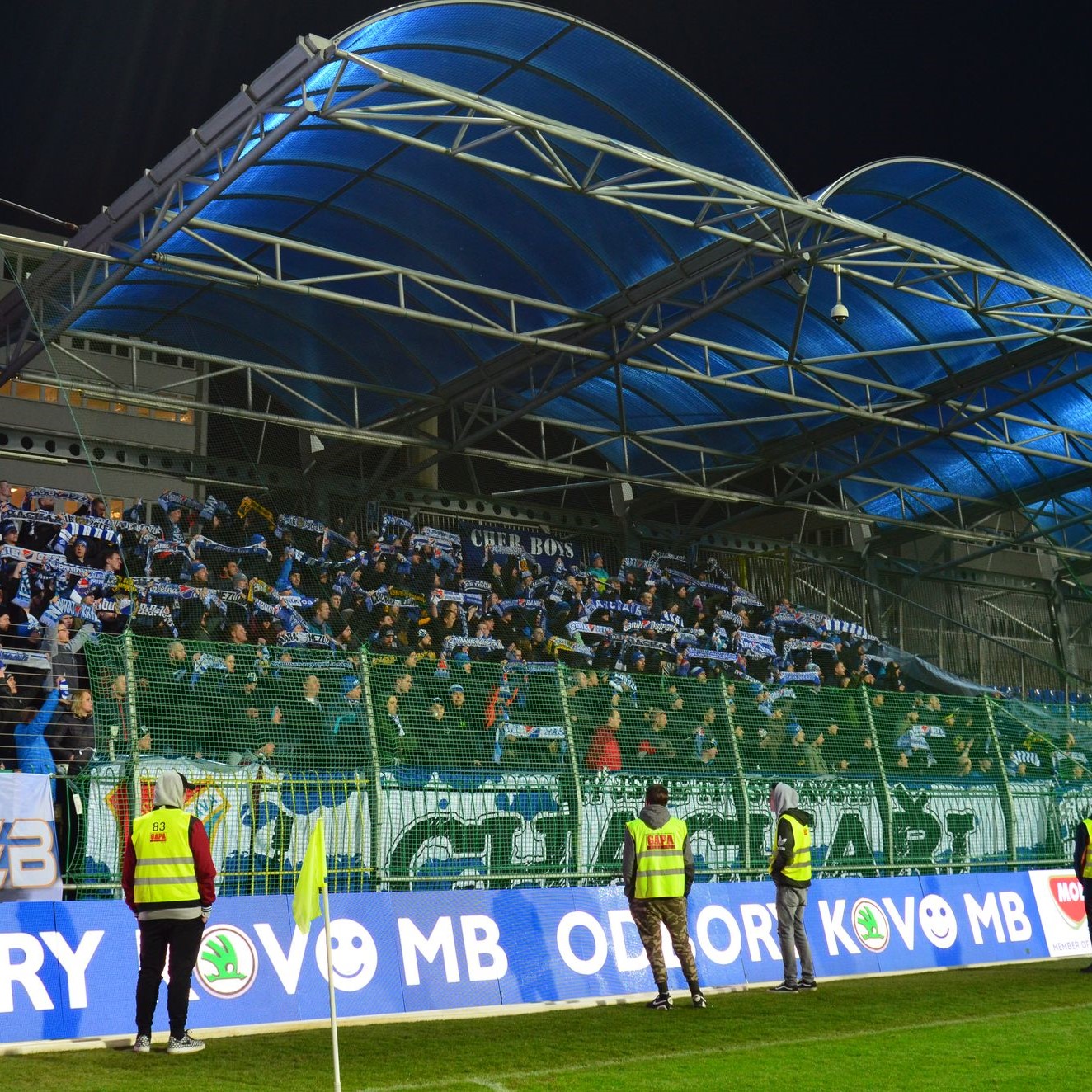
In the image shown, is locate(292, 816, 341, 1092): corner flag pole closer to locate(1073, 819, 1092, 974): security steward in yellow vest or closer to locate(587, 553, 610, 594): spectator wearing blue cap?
locate(1073, 819, 1092, 974): security steward in yellow vest

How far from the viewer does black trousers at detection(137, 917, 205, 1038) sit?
28.3ft

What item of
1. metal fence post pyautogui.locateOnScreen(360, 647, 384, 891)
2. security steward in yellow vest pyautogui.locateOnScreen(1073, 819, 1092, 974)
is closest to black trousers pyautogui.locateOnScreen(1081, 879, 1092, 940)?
security steward in yellow vest pyautogui.locateOnScreen(1073, 819, 1092, 974)

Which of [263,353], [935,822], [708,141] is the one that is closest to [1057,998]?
[935,822]

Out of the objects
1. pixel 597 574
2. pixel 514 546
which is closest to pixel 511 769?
pixel 597 574

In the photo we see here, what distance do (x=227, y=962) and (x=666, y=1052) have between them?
130 inches

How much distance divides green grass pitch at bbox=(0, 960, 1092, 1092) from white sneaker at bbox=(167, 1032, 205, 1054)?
0.11 m

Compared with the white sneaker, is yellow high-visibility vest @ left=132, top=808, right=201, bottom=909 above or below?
above

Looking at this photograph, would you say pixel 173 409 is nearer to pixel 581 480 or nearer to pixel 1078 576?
pixel 581 480

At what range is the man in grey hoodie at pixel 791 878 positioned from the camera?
1204 cm

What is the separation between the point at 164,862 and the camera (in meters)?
8.75

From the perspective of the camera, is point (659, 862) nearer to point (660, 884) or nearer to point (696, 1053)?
point (660, 884)

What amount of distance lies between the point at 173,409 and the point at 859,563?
18.3m

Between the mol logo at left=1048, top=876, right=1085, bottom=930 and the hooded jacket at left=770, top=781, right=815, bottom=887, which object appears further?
the mol logo at left=1048, top=876, right=1085, bottom=930

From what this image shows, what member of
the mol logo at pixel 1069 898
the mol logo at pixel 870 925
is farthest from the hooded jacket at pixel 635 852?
the mol logo at pixel 1069 898
